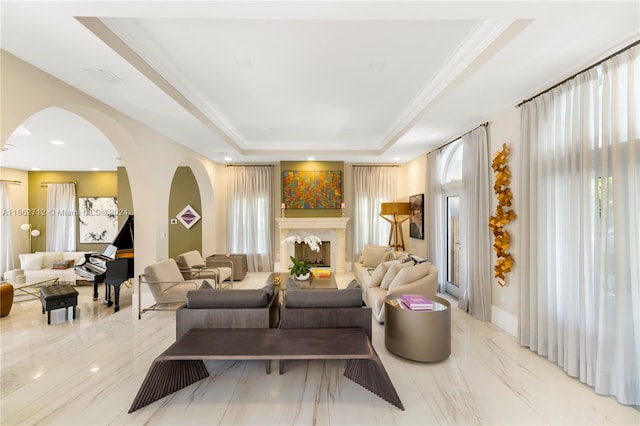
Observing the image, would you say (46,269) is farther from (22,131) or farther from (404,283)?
(404,283)

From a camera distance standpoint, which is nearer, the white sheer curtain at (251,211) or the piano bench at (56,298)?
the piano bench at (56,298)

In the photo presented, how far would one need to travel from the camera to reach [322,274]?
4.96 m

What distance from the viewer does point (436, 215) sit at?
18.2 feet

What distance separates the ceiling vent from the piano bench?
10.3 ft

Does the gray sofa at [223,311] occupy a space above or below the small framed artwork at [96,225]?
below

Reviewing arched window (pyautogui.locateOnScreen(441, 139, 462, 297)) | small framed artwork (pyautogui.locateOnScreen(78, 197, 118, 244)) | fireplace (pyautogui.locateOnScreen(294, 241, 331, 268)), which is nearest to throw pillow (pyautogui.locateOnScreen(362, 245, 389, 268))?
arched window (pyautogui.locateOnScreen(441, 139, 462, 297))

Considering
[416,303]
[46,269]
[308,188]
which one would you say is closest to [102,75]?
[416,303]

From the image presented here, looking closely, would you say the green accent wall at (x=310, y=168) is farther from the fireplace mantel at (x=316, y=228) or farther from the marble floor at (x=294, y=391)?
the marble floor at (x=294, y=391)

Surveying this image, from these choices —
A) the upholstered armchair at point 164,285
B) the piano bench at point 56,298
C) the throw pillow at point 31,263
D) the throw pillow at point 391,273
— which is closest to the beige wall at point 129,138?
the upholstered armchair at point 164,285

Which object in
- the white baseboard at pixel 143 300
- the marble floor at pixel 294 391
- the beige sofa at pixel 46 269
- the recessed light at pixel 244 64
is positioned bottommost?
the marble floor at pixel 294 391

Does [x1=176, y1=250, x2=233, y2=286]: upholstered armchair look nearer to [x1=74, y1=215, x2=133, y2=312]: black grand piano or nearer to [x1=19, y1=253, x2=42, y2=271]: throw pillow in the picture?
[x1=74, y1=215, x2=133, y2=312]: black grand piano

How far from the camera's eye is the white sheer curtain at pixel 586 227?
7.17 ft

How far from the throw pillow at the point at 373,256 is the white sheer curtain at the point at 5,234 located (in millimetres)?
8615

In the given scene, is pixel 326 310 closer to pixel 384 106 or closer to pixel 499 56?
pixel 499 56
